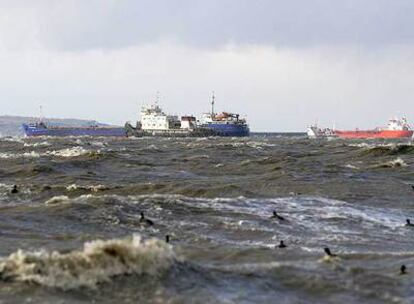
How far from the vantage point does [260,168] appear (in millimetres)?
43219

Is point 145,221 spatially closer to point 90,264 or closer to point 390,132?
point 90,264

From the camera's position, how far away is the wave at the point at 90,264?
10.3 m

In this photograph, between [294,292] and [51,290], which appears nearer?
[51,290]

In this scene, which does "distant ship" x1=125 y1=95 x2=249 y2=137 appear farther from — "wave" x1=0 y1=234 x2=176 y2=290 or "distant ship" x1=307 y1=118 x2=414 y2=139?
"wave" x1=0 y1=234 x2=176 y2=290

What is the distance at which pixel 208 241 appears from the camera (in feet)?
51.4

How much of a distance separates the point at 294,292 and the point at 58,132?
164m

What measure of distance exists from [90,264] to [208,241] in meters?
5.30

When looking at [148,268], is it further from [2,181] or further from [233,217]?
[2,181]

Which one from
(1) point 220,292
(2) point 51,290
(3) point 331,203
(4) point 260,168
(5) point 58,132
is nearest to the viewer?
(2) point 51,290

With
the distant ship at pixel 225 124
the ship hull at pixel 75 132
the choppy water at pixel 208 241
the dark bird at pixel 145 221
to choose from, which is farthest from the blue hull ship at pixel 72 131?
the dark bird at pixel 145 221

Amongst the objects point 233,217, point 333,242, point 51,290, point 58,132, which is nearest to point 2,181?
point 233,217

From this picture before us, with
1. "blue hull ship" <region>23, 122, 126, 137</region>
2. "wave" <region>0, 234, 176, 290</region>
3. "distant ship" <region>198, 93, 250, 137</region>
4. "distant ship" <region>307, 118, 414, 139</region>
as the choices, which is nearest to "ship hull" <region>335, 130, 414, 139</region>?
"distant ship" <region>307, 118, 414, 139</region>

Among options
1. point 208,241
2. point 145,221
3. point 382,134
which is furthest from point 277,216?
point 382,134

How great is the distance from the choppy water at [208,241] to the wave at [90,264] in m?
0.02
